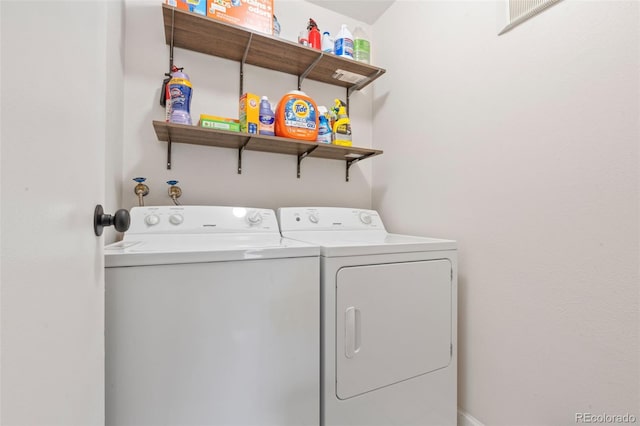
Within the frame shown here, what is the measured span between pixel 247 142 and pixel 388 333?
1242mm

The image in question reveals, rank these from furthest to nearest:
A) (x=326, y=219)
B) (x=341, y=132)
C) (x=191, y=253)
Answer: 1. (x=341, y=132)
2. (x=326, y=219)
3. (x=191, y=253)

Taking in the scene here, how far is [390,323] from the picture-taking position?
1168 millimetres

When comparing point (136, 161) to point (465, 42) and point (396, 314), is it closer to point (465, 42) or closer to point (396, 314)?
point (396, 314)

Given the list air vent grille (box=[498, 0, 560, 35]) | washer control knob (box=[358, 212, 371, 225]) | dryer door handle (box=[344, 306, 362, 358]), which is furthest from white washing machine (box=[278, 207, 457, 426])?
air vent grille (box=[498, 0, 560, 35])

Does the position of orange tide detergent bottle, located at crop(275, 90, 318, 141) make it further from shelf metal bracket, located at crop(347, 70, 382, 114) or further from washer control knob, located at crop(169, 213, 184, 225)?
washer control knob, located at crop(169, 213, 184, 225)

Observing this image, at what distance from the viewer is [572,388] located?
3.41 feet

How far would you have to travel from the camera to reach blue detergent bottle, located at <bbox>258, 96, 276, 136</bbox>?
156 cm

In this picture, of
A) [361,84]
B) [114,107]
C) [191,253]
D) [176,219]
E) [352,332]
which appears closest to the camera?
[191,253]

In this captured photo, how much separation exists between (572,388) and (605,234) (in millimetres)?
588

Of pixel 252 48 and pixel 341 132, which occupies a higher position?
pixel 252 48

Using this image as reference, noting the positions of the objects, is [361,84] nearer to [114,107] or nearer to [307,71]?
[307,71]

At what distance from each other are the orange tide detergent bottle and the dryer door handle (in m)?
1.00

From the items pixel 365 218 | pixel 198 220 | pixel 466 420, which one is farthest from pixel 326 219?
pixel 466 420

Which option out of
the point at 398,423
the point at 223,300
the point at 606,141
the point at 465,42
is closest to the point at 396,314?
the point at 398,423
